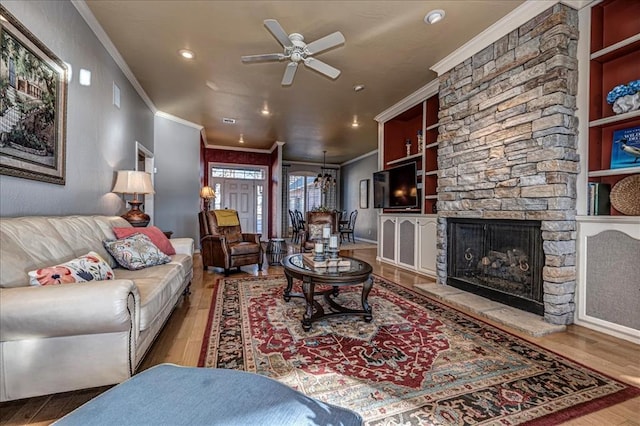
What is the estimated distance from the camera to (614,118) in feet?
7.43

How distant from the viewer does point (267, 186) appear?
347 inches

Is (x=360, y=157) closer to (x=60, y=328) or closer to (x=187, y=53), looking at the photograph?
(x=187, y=53)

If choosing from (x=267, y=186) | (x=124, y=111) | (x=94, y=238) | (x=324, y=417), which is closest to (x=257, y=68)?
(x=124, y=111)

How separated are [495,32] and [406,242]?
3.01 m

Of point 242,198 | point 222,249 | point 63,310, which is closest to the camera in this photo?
point 63,310

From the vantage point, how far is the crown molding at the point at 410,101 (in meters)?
4.20

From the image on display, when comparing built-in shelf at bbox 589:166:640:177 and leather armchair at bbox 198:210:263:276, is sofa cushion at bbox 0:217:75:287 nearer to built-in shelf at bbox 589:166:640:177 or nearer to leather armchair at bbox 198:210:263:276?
leather armchair at bbox 198:210:263:276

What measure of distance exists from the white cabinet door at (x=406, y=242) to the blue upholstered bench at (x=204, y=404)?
13.1 feet

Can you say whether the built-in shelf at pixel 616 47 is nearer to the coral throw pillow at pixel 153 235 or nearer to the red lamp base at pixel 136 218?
the coral throw pillow at pixel 153 235

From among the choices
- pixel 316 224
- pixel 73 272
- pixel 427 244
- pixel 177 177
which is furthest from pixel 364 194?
pixel 73 272

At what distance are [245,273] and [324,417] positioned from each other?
3.84m

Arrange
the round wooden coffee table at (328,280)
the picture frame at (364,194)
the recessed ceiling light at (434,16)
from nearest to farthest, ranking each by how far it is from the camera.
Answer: the round wooden coffee table at (328,280) < the recessed ceiling light at (434,16) < the picture frame at (364,194)

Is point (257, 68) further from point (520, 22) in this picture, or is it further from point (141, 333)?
point (141, 333)

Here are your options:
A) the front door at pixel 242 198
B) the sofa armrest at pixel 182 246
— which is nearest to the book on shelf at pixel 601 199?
the sofa armrest at pixel 182 246
